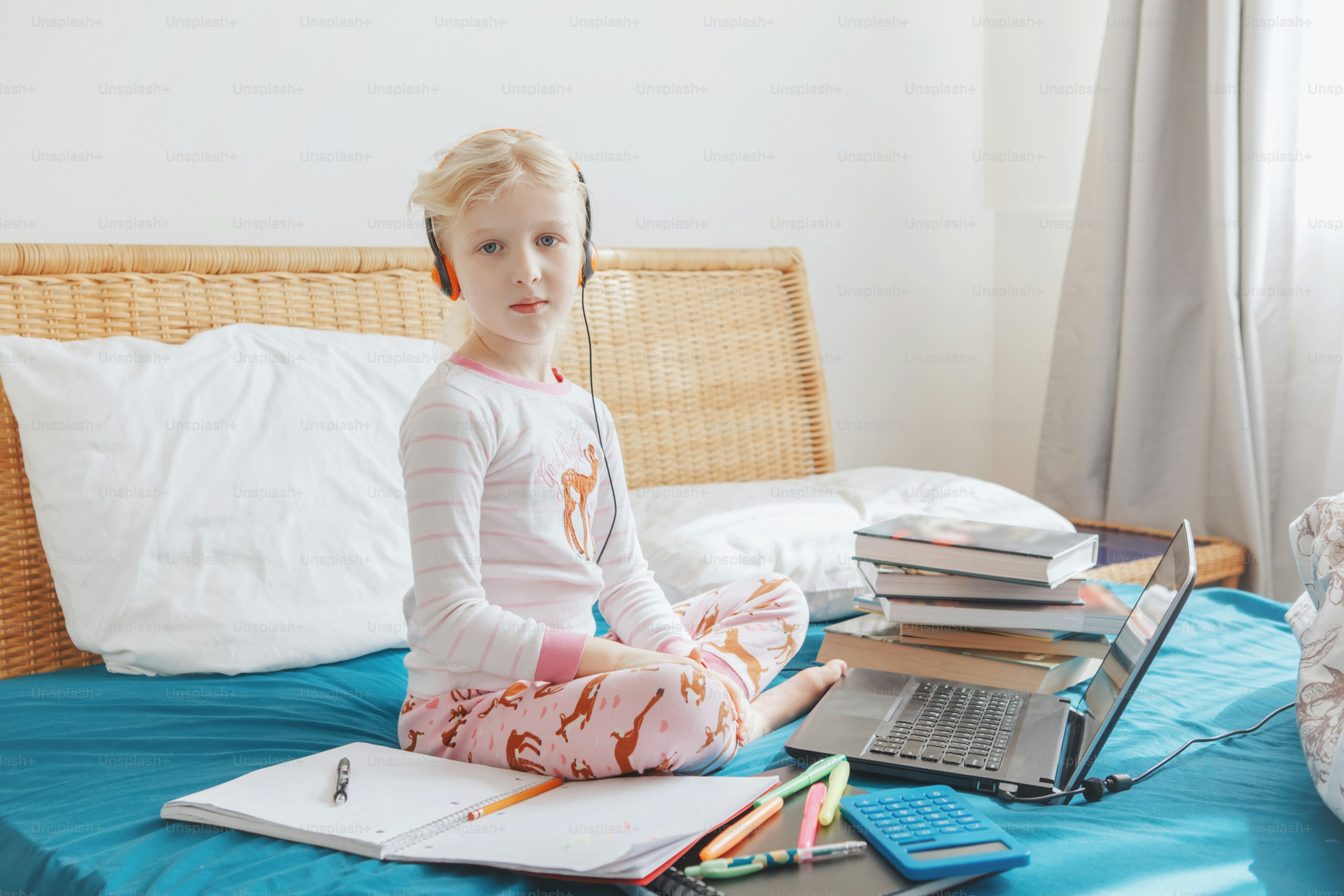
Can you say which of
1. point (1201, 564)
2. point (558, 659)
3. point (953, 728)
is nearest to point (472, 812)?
point (558, 659)

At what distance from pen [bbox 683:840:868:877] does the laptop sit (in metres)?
0.16

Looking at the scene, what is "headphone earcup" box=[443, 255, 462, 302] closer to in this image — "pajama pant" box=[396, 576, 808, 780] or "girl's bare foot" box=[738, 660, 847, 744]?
"pajama pant" box=[396, 576, 808, 780]

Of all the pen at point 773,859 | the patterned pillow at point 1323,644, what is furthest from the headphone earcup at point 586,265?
the patterned pillow at point 1323,644

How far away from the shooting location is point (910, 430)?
2447mm

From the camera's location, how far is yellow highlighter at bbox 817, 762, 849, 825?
732 millimetres

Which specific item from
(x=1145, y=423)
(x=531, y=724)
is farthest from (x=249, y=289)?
(x=1145, y=423)

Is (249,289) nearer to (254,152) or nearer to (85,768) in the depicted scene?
(254,152)

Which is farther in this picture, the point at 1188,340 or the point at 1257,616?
the point at 1188,340

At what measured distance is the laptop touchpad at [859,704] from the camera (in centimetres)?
95

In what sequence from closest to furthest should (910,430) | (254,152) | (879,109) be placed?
1. (254,152)
2. (879,109)
3. (910,430)

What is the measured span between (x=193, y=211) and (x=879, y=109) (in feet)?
4.69

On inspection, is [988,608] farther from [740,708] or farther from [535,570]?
[535,570]

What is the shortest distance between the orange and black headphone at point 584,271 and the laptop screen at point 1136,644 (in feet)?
1.67

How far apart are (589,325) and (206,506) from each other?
813 millimetres
